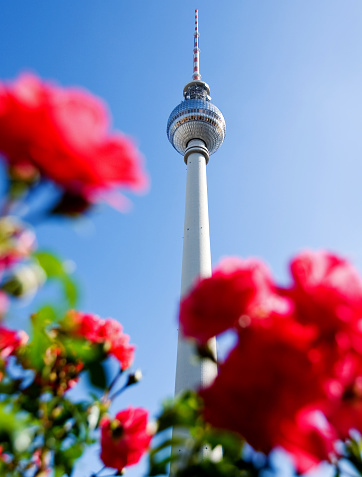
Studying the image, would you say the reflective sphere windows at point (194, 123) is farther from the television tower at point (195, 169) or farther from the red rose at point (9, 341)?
the red rose at point (9, 341)

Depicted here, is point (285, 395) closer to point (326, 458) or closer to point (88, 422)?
point (326, 458)

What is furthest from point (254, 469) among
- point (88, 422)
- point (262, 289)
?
point (88, 422)

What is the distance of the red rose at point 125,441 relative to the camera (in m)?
1.73

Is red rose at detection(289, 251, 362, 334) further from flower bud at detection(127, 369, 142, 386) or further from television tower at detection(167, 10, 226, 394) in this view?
television tower at detection(167, 10, 226, 394)

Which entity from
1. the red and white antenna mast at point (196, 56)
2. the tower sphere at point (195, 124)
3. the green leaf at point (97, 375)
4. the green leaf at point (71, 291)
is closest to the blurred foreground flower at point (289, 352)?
the green leaf at point (71, 291)

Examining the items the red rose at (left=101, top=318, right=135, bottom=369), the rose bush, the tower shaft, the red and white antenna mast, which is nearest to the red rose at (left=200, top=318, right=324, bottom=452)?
the rose bush

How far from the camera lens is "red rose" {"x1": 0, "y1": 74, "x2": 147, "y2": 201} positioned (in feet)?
2.82

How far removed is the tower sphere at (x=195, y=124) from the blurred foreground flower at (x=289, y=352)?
34.9m

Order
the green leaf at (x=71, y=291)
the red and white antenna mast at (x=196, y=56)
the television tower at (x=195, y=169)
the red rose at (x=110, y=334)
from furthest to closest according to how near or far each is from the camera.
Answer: the red and white antenna mast at (x=196, y=56), the television tower at (x=195, y=169), the red rose at (x=110, y=334), the green leaf at (x=71, y=291)

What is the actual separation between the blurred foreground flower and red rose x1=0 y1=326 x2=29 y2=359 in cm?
88

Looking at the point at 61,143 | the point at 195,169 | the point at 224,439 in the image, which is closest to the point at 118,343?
the point at 224,439

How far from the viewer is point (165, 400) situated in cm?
152

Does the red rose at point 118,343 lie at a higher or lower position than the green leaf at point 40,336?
higher

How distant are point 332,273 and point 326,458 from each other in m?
0.47
